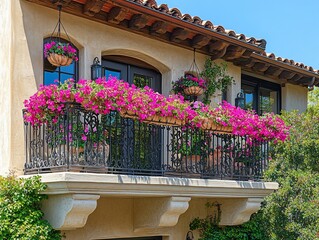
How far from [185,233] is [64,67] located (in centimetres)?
422

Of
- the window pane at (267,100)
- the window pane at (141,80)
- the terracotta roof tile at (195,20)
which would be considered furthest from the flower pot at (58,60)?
the window pane at (267,100)

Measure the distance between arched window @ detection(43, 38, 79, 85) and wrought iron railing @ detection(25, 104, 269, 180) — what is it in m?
0.86

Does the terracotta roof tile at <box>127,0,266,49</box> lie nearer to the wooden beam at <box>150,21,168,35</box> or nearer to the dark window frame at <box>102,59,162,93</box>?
the wooden beam at <box>150,21,168,35</box>

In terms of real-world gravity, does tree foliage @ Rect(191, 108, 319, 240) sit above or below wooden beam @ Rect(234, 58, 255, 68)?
below

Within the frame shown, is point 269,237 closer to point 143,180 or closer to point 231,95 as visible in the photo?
point 231,95

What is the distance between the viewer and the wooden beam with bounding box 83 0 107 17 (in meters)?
9.78

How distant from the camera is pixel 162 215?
10062 mm

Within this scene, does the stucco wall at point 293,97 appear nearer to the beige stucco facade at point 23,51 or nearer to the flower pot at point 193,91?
the flower pot at point 193,91

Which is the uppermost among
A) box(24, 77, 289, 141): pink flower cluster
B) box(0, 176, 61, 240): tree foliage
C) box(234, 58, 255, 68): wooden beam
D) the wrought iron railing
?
box(234, 58, 255, 68): wooden beam

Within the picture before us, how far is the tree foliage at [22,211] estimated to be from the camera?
824cm

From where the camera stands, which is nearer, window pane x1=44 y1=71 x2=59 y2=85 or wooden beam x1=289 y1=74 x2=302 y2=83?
window pane x1=44 y1=71 x2=59 y2=85

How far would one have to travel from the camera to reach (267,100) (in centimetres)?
1527

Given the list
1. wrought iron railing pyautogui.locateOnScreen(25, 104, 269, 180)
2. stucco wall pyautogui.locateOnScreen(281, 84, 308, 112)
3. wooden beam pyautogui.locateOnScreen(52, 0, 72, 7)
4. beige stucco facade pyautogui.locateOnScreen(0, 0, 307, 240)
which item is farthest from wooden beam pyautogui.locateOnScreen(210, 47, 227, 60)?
wooden beam pyautogui.locateOnScreen(52, 0, 72, 7)

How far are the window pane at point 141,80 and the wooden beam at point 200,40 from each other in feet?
3.90
